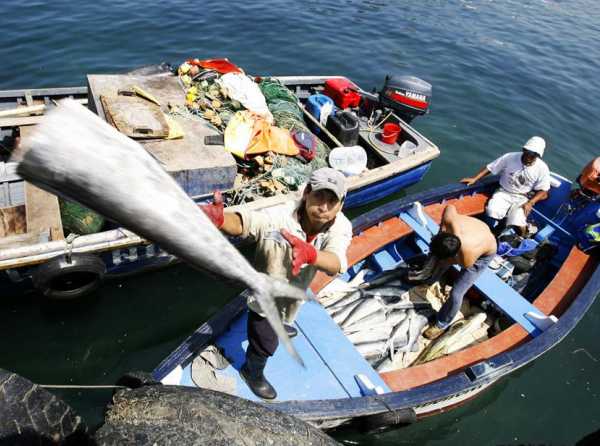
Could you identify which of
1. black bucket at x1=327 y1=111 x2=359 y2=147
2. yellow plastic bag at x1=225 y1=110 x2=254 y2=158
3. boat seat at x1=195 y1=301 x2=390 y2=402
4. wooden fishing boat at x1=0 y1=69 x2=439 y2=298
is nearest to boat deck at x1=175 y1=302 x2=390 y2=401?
boat seat at x1=195 y1=301 x2=390 y2=402

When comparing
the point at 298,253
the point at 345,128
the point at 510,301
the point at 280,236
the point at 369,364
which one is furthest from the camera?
the point at 345,128

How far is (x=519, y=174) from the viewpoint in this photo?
7.54 meters

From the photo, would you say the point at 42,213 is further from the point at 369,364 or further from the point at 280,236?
the point at 369,364

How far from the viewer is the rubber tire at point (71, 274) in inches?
217

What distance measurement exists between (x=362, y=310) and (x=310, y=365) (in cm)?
138

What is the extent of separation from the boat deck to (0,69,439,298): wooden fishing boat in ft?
5.21

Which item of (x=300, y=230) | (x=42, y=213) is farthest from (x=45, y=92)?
(x=300, y=230)

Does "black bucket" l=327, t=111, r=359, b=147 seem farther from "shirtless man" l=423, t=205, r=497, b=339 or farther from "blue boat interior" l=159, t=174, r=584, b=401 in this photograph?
"blue boat interior" l=159, t=174, r=584, b=401

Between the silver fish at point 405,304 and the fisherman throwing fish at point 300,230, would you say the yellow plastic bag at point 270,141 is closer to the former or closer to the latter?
the silver fish at point 405,304

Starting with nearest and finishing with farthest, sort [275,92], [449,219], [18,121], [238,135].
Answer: [449,219] < [18,121] < [238,135] < [275,92]

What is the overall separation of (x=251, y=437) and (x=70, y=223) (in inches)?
186

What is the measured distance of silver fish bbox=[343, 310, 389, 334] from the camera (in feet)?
19.1

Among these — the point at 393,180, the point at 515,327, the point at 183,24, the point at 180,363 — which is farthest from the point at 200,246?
the point at 183,24

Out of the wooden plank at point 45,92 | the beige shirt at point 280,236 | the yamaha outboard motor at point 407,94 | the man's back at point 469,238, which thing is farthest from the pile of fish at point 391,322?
the wooden plank at point 45,92
